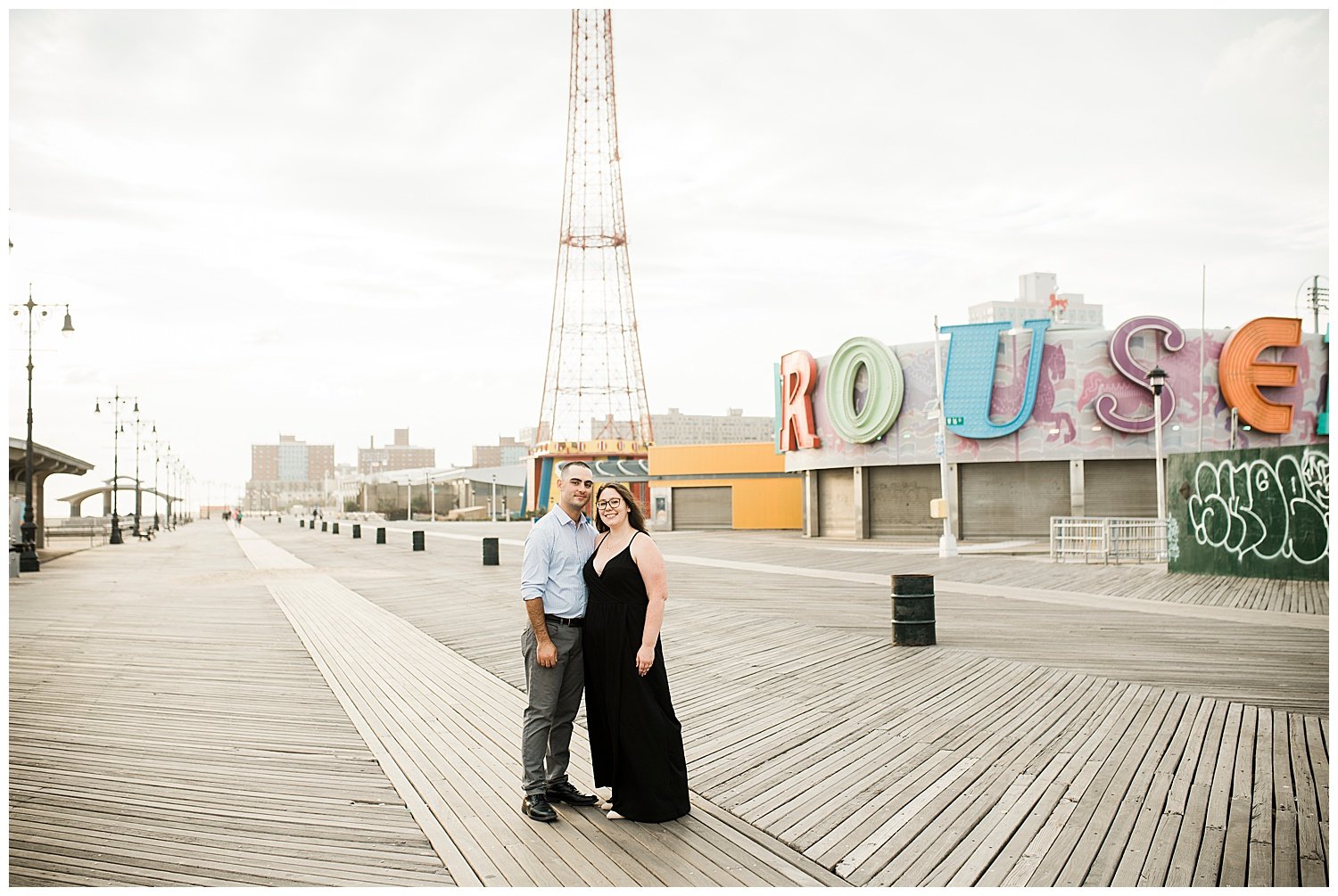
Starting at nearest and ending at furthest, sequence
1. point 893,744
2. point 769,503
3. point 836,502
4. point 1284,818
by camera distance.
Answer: point 1284,818 < point 893,744 < point 836,502 < point 769,503

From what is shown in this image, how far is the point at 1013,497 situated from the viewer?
3491 cm

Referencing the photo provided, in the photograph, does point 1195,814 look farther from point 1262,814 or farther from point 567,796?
point 567,796

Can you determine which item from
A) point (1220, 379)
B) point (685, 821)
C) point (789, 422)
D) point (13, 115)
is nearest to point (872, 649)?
point (685, 821)

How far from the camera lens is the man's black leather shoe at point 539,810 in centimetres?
563

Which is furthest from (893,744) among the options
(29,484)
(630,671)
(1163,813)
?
(29,484)

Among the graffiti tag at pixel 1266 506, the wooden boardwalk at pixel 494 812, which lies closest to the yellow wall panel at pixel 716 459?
the graffiti tag at pixel 1266 506

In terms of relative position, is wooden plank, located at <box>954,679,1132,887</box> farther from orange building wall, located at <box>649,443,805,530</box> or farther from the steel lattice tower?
the steel lattice tower

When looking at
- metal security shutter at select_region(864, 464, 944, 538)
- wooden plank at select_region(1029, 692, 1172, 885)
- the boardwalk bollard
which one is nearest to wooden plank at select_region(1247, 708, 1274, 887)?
wooden plank at select_region(1029, 692, 1172, 885)

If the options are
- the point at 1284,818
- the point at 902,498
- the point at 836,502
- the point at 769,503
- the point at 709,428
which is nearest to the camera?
the point at 1284,818

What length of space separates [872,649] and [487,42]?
729cm

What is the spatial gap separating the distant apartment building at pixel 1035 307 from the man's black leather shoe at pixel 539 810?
79052mm

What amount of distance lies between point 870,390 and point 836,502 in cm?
529

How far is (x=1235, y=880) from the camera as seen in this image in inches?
189

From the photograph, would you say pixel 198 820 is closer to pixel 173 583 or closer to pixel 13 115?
pixel 13 115
